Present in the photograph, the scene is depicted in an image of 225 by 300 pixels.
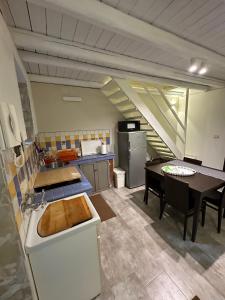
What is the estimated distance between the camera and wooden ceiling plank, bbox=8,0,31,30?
96 cm

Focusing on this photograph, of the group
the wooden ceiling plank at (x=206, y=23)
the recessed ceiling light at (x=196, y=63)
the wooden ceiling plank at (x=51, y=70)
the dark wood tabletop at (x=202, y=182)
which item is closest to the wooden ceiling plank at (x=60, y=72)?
the wooden ceiling plank at (x=51, y=70)

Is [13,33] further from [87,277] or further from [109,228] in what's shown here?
[109,228]

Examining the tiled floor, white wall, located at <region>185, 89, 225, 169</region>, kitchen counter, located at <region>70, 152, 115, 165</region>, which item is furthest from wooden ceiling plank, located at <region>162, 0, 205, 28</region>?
white wall, located at <region>185, 89, 225, 169</region>

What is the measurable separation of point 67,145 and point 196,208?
104 inches

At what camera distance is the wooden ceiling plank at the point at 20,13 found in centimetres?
96

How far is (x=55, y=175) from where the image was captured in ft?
6.52

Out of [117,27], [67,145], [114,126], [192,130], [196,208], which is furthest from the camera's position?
A: [192,130]

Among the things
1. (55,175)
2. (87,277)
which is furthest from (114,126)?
(87,277)

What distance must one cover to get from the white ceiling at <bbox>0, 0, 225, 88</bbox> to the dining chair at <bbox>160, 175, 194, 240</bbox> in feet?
5.09

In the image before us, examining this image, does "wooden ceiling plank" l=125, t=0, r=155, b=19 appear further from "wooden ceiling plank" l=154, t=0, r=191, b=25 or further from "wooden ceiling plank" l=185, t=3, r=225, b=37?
"wooden ceiling plank" l=185, t=3, r=225, b=37

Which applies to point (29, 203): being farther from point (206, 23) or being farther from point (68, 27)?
point (206, 23)

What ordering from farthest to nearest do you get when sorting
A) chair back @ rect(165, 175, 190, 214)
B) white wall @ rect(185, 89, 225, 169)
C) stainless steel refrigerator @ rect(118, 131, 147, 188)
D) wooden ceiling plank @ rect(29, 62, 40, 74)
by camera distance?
white wall @ rect(185, 89, 225, 169)
stainless steel refrigerator @ rect(118, 131, 147, 188)
wooden ceiling plank @ rect(29, 62, 40, 74)
chair back @ rect(165, 175, 190, 214)

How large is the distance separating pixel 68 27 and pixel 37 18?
25cm

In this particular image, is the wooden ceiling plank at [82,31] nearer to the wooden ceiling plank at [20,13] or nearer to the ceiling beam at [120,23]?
the ceiling beam at [120,23]
